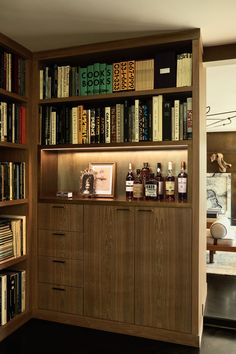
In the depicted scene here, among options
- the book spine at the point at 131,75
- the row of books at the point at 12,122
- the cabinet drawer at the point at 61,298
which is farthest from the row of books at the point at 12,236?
the book spine at the point at 131,75

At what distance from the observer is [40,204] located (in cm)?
287

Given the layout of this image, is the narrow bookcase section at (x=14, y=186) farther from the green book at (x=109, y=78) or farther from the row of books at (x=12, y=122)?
the green book at (x=109, y=78)

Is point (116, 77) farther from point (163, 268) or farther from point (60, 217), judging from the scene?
point (163, 268)

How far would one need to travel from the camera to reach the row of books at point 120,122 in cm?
250

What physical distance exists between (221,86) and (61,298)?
3133mm

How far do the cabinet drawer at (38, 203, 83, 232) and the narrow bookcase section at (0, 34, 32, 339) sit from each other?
0.13 meters

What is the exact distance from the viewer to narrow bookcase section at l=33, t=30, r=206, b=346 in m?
2.46

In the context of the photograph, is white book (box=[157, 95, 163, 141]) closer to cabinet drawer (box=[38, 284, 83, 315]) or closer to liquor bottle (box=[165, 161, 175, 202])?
liquor bottle (box=[165, 161, 175, 202])

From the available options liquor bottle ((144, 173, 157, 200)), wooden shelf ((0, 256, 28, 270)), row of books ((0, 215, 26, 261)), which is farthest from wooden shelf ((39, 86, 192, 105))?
wooden shelf ((0, 256, 28, 270))

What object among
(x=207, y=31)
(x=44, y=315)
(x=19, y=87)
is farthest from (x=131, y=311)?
(x=207, y=31)

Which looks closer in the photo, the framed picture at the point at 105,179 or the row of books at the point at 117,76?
the row of books at the point at 117,76

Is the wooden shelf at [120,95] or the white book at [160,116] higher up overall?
the wooden shelf at [120,95]

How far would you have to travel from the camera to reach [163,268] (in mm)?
2514

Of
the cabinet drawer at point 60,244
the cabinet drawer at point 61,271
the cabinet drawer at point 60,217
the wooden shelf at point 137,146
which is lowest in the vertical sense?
the cabinet drawer at point 61,271
